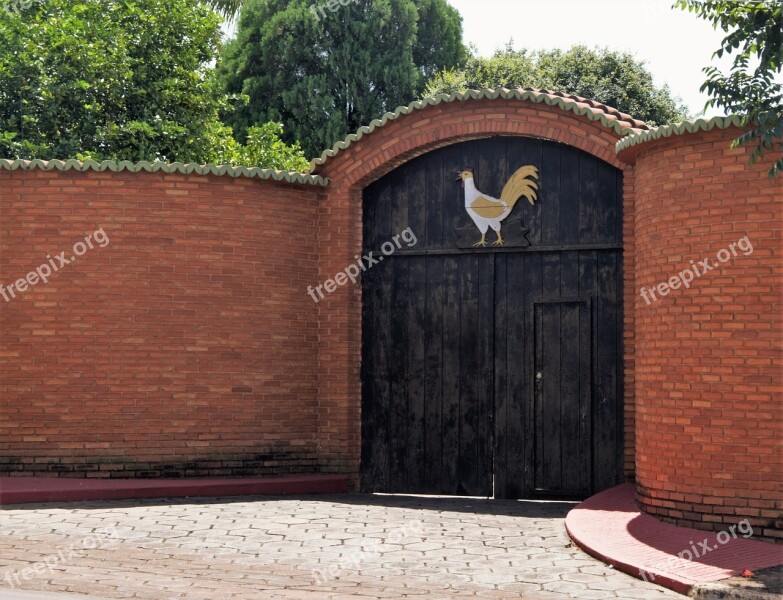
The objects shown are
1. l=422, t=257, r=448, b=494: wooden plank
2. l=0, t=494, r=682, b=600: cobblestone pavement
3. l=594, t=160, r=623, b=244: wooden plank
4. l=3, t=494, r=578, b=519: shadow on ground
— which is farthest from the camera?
l=422, t=257, r=448, b=494: wooden plank

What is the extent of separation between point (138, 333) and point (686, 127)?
5939mm

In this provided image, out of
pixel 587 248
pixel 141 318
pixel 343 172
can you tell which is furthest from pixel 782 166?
pixel 141 318

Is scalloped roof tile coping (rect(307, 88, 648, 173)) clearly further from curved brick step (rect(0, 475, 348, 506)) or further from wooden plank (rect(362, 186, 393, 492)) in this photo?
curved brick step (rect(0, 475, 348, 506))

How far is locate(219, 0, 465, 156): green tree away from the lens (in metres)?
32.3

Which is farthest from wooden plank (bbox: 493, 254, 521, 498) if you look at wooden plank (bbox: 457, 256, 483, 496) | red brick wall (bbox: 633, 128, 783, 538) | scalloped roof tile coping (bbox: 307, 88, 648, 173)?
red brick wall (bbox: 633, 128, 783, 538)

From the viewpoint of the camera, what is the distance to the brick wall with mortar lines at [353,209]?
1175cm

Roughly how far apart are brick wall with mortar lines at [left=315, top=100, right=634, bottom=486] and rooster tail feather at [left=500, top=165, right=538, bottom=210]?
0.43 metres

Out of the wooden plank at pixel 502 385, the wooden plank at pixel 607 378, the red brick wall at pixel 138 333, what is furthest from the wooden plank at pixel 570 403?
the red brick wall at pixel 138 333

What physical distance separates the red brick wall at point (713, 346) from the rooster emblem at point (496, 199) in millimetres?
2189

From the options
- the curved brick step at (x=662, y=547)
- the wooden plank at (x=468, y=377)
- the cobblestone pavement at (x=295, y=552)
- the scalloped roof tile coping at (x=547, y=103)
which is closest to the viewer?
the cobblestone pavement at (x=295, y=552)

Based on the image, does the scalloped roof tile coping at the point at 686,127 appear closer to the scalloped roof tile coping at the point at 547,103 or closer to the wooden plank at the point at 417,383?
the scalloped roof tile coping at the point at 547,103

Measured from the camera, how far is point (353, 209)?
1241 centimetres

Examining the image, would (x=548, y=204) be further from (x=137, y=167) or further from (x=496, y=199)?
(x=137, y=167)

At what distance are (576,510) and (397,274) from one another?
3.67 metres
